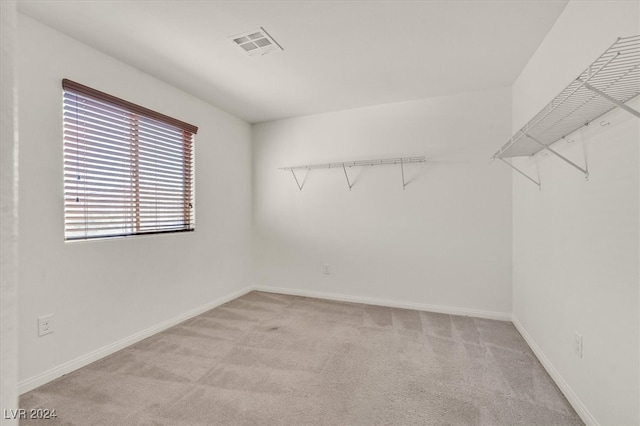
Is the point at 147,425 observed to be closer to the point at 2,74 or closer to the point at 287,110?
the point at 2,74

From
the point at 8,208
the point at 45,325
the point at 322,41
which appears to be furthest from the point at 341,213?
the point at 8,208

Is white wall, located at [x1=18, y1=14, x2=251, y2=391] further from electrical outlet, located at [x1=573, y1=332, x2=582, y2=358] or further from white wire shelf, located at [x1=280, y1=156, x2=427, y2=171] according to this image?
electrical outlet, located at [x1=573, y1=332, x2=582, y2=358]

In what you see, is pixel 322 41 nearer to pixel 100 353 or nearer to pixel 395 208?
pixel 395 208

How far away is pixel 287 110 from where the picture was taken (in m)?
3.56

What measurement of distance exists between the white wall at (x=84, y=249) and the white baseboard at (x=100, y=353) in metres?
0.01

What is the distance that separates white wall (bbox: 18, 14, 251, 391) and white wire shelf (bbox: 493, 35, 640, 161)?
112 inches

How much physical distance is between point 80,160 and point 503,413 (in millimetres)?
3150

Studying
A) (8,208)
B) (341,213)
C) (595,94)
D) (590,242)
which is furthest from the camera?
(341,213)

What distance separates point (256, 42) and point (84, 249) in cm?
196

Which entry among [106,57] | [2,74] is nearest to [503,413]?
[2,74]

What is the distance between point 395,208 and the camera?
3.30 metres

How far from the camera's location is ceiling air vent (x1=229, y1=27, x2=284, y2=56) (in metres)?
2.07

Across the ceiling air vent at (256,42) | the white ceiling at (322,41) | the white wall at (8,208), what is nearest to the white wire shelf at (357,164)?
the white ceiling at (322,41)

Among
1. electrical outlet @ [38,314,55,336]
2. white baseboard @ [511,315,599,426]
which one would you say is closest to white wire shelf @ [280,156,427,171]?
white baseboard @ [511,315,599,426]
